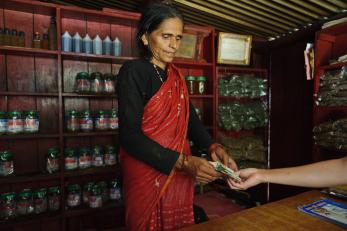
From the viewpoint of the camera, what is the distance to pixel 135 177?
3.87ft

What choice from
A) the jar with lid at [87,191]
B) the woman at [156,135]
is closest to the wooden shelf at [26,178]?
the jar with lid at [87,191]

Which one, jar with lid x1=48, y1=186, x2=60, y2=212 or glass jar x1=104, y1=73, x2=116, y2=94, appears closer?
jar with lid x1=48, y1=186, x2=60, y2=212

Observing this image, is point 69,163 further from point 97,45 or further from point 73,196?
point 97,45

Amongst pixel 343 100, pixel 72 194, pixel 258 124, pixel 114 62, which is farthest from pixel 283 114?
pixel 72 194

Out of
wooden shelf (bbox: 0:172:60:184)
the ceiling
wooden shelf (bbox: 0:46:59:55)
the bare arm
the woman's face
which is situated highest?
the ceiling

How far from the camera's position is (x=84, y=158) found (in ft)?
8.09

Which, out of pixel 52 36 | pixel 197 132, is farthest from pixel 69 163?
pixel 197 132

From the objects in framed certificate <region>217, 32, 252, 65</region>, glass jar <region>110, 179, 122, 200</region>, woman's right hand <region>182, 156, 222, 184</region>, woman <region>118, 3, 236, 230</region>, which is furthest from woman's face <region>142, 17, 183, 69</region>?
framed certificate <region>217, 32, 252, 65</region>

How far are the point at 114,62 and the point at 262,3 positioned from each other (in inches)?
69.1

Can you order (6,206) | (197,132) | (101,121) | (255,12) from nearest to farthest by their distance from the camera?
(197,132) < (6,206) < (101,121) < (255,12)

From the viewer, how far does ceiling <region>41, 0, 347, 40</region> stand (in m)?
2.78

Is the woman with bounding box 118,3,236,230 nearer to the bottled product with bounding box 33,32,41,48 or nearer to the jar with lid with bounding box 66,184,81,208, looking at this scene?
the jar with lid with bounding box 66,184,81,208

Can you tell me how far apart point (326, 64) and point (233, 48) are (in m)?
1.05

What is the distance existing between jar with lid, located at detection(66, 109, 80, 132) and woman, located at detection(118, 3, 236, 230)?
139 centimetres
